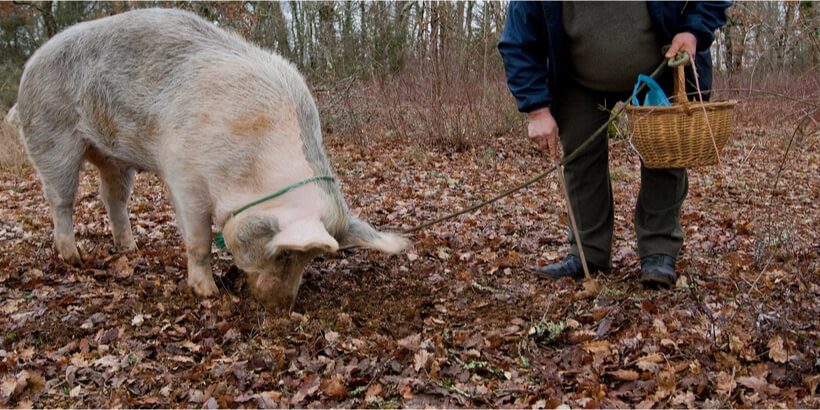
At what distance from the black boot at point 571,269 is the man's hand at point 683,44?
60.5 inches

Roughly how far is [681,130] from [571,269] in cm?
140

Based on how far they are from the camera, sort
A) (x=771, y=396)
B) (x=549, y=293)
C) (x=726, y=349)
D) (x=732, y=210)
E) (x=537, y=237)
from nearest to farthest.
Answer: (x=771, y=396), (x=726, y=349), (x=549, y=293), (x=537, y=237), (x=732, y=210)

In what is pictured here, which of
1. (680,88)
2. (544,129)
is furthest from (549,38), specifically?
(680,88)

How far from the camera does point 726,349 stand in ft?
9.93

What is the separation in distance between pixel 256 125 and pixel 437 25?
6.50 metres

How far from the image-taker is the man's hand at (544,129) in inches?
154

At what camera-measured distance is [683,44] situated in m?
3.48

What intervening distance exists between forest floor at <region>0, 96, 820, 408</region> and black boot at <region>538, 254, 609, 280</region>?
0.09m

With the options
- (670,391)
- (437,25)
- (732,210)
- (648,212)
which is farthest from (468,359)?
(437,25)

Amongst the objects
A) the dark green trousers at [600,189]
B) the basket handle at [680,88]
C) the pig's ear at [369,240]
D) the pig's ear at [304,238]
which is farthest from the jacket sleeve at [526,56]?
the pig's ear at [304,238]

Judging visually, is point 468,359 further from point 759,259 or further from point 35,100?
point 35,100

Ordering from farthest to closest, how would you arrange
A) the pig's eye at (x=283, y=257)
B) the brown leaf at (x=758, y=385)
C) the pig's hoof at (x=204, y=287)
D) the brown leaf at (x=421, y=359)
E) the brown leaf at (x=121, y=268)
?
1. the brown leaf at (x=121, y=268)
2. the pig's hoof at (x=204, y=287)
3. the pig's eye at (x=283, y=257)
4. the brown leaf at (x=421, y=359)
5. the brown leaf at (x=758, y=385)

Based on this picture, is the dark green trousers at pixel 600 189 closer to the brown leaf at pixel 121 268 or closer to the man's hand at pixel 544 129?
the man's hand at pixel 544 129

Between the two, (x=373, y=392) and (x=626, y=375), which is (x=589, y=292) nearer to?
(x=626, y=375)
